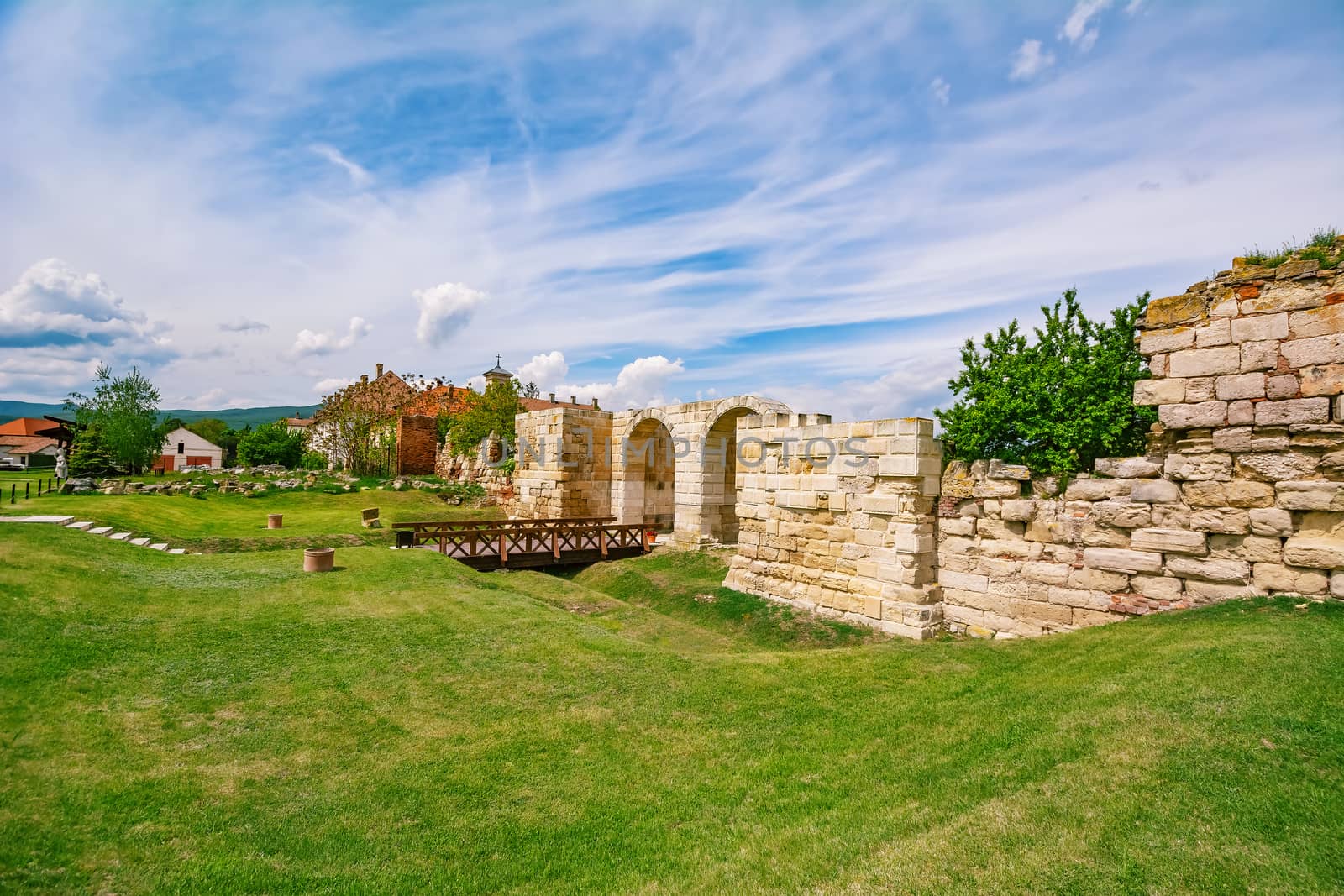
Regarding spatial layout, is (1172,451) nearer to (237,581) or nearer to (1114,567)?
(1114,567)

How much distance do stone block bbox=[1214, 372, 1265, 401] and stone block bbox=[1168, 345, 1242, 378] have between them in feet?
0.28

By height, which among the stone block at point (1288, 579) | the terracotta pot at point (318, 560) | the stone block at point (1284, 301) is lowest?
the terracotta pot at point (318, 560)

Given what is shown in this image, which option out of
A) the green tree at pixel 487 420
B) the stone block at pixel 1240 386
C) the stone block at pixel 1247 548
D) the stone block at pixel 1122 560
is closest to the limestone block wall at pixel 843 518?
the stone block at pixel 1122 560

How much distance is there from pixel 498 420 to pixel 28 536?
2352cm

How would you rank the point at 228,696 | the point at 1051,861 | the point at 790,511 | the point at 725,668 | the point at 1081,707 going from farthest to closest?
1. the point at 790,511
2. the point at 725,668
3. the point at 228,696
4. the point at 1081,707
5. the point at 1051,861

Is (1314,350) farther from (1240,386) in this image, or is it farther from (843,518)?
(843,518)

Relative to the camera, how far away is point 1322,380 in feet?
22.0

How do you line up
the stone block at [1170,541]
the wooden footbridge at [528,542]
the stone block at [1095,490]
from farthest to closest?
the wooden footbridge at [528,542], the stone block at [1095,490], the stone block at [1170,541]

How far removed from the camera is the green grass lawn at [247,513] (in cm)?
1510

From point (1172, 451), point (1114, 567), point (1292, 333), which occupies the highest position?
point (1292, 333)

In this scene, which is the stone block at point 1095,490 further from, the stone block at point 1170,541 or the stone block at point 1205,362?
the stone block at point 1205,362

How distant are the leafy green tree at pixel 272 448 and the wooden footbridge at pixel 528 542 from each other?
3200 centimetres

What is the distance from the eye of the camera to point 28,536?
10.0 metres

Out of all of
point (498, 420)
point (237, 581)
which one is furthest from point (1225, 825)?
point (498, 420)
